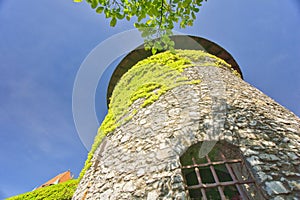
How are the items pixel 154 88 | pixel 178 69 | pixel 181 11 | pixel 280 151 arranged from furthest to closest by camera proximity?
pixel 178 69 → pixel 154 88 → pixel 181 11 → pixel 280 151

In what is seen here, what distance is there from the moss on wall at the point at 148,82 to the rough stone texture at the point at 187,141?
9.3 inches

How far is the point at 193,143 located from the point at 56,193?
675 centimetres

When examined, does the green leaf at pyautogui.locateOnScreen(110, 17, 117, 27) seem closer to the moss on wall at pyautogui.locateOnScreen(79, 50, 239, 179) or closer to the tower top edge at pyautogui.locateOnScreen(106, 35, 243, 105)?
the moss on wall at pyautogui.locateOnScreen(79, 50, 239, 179)

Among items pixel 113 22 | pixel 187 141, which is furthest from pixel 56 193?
pixel 113 22

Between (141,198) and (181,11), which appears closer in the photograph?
(141,198)

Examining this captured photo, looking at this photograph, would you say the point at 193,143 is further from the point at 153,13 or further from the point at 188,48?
the point at 188,48

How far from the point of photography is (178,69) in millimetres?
4137

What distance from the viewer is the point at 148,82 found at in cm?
411

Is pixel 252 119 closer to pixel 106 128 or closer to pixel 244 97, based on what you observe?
pixel 244 97

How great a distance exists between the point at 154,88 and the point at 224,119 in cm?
167

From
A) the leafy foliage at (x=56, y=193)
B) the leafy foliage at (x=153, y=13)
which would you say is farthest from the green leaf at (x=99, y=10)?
the leafy foliage at (x=56, y=193)

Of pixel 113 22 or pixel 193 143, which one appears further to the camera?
pixel 193 143

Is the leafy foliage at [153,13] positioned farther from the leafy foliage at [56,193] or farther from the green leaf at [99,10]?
the leafy foliage at [56,193]

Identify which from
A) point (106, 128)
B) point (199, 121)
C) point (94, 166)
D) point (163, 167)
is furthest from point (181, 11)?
point (94, 166)
